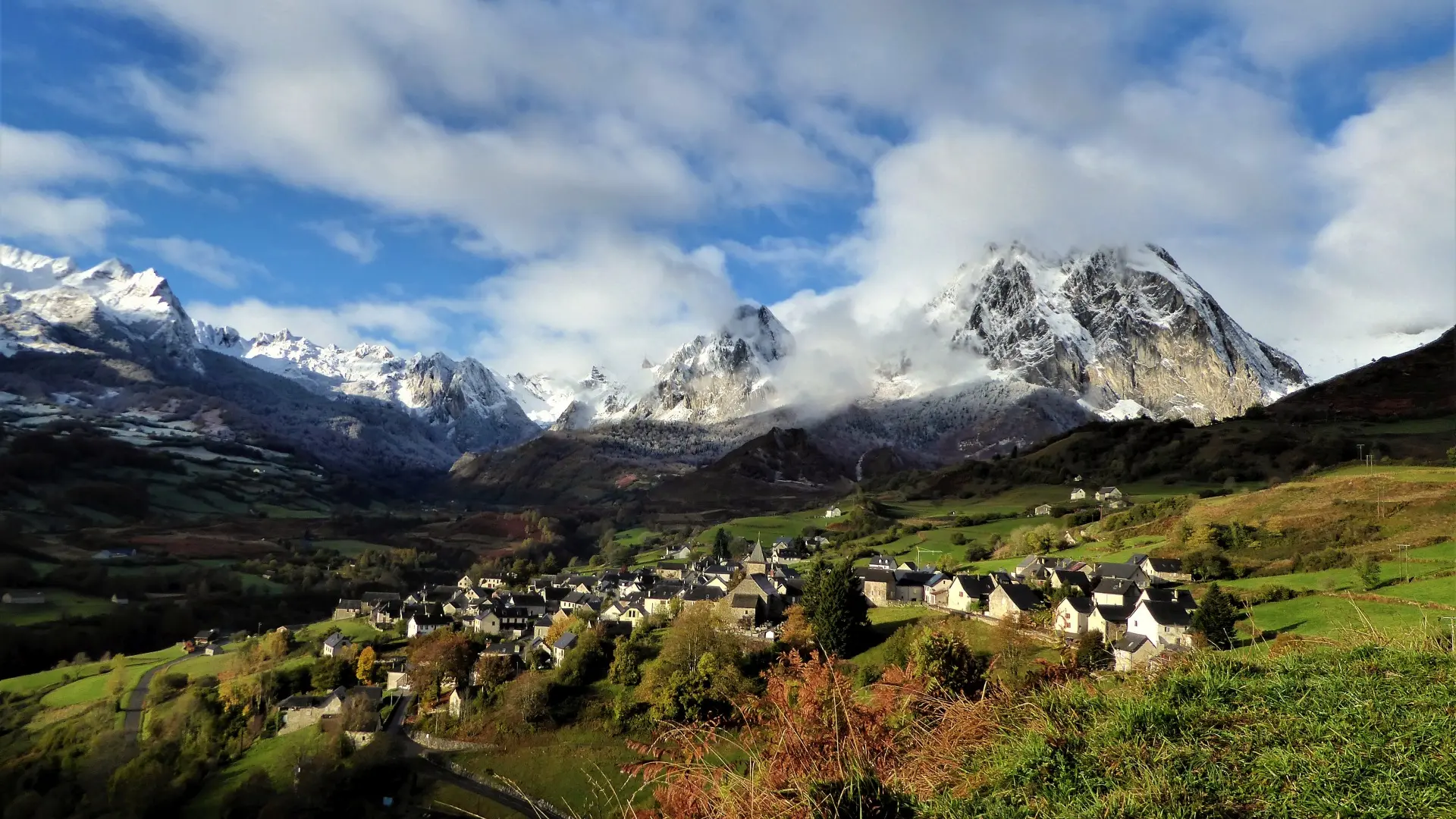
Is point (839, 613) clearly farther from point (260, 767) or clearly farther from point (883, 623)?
point (260, 767)

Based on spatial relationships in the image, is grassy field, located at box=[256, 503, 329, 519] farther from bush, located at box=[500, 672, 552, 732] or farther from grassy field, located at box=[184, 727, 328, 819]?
bush, located at box=[500, 672, 552, 732]

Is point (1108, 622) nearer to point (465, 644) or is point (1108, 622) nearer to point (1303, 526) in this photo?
point (1303, 526)

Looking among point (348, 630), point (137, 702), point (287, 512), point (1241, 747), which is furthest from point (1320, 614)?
point (287, 512)

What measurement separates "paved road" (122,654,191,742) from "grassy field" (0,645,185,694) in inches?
131

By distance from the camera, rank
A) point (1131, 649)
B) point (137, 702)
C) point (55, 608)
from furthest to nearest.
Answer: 1. point (55, 608)
2. point (137, 702)
3. point (1131, 649)

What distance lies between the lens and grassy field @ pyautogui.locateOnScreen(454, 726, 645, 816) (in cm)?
3619

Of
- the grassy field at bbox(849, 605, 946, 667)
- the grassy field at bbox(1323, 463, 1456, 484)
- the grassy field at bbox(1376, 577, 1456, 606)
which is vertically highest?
the grassy field at bbox(1323, 463, 1456, 484)

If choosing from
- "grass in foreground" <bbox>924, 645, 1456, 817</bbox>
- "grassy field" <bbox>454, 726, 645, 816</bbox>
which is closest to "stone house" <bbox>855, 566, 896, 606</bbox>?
"grassy field" <bbox>454, 726, 645, 816</bbox>

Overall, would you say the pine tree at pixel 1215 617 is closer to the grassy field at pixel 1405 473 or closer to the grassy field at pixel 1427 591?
the grassy field at pixel 1427 591

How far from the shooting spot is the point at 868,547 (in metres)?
81.1

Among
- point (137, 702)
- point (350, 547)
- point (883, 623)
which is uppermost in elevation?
point (350, 547)

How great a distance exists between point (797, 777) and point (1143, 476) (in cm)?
11144

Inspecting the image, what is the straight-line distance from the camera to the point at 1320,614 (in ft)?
110

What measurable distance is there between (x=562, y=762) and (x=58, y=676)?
54909 millimetres
